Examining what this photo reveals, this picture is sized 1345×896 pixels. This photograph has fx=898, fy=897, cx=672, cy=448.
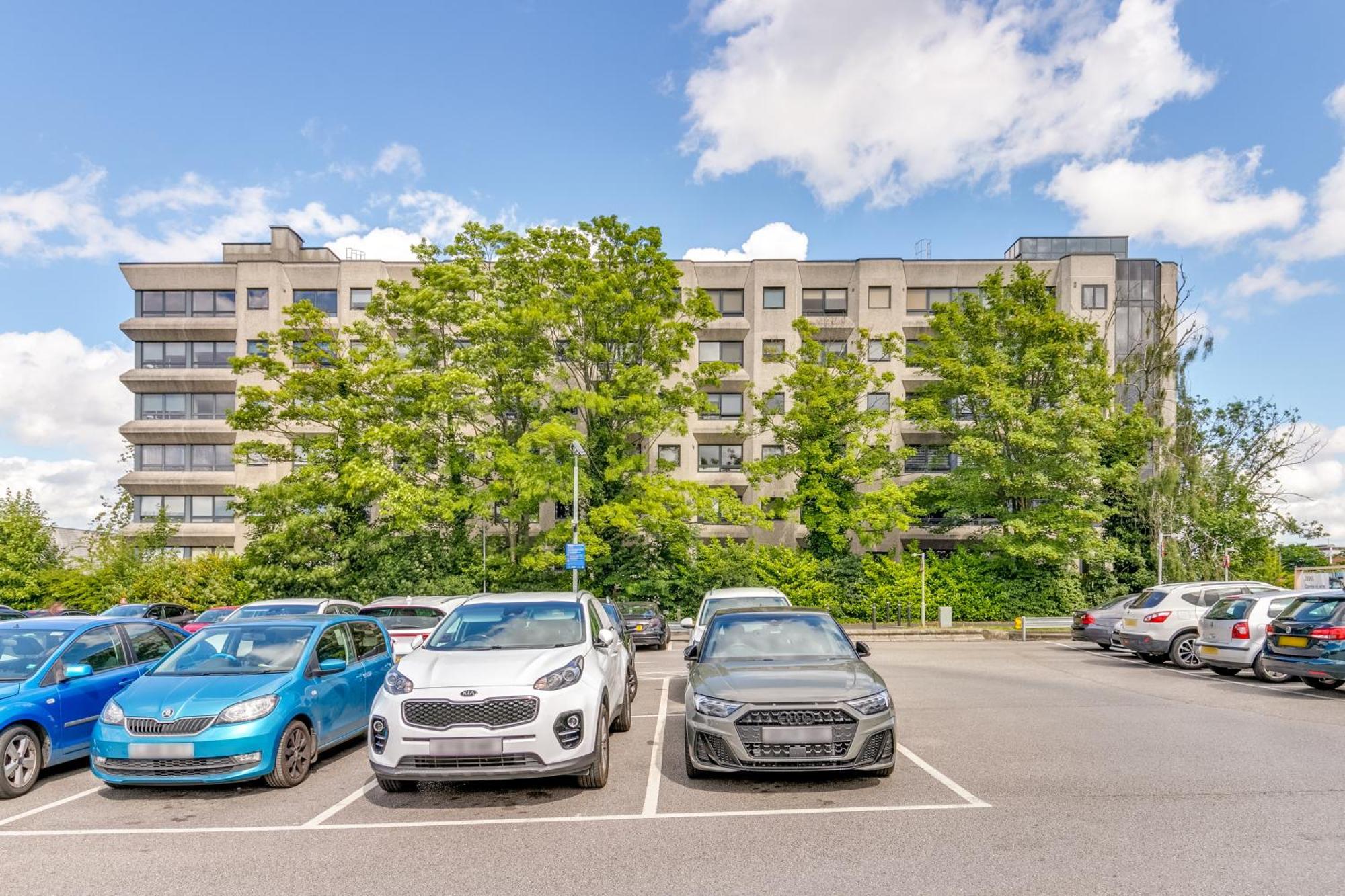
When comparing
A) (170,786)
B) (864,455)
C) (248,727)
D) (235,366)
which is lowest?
(170,786)

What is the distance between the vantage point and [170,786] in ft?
27.0

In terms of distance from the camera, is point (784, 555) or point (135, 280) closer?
point (784, 555)

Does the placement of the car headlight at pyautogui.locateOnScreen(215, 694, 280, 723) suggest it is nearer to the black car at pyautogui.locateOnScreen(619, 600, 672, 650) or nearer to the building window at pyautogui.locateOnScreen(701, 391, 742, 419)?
the black car at pyautogui.locateOnScreen(619, 600, 672, 650)

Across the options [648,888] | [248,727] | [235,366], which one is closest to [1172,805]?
[648,888]

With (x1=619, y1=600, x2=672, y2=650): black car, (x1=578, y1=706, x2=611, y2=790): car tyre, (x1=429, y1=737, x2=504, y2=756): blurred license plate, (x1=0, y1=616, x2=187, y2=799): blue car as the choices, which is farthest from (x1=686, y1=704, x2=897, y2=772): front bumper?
(x1=619, y1=600, x2=672, y2=650): black car

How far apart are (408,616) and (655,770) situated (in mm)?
7378

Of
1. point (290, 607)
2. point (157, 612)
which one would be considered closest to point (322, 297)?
point (157, 612)

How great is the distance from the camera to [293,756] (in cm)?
818

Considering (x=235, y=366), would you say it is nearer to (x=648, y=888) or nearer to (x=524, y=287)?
(x=524, y=287)

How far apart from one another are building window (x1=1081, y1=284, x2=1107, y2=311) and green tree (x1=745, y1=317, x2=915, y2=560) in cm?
1343

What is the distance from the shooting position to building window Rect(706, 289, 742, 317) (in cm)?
4469

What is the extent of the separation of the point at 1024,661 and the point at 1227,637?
482 centimetres

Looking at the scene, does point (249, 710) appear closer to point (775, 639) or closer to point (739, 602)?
point (775, 639)

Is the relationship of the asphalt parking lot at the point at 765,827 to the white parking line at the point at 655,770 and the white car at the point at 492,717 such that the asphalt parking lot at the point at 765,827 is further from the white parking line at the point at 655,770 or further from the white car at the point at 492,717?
the white car at the point at 492,717
